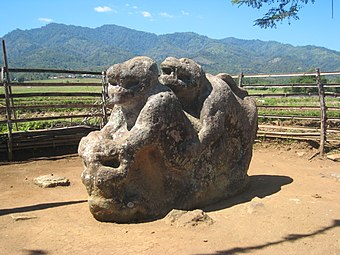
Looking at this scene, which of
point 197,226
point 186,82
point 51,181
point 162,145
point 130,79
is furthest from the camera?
point 51,181

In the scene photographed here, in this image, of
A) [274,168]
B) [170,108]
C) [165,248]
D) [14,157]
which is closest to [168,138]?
[170,108]

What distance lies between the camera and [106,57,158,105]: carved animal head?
4.98 m

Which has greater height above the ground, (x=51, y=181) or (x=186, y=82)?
(x=186, y=82)

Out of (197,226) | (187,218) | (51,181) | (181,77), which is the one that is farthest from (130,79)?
(51,181)

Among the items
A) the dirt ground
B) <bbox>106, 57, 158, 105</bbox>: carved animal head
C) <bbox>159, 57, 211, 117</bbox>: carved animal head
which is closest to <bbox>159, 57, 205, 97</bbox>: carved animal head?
<bbox>159, 57, 211, 117</bbox>: carved animal head

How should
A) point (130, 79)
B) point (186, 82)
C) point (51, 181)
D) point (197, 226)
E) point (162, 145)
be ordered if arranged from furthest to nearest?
point (51, 181) → point (186, 82) → point (130, 79) → point (162, 145) → point (197, 226)

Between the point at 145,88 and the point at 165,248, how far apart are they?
2107 mm

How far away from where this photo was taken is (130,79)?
16.4 ft

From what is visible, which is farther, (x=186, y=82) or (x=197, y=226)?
(x=186, y=82)

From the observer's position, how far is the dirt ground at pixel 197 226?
3.92 metres

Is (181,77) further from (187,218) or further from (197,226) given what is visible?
(197,226)

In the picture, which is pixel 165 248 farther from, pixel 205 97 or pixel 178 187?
pixel 205 97

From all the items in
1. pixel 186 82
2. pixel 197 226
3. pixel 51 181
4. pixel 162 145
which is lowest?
pixel 51 181

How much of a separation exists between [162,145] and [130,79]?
97 centimetres
